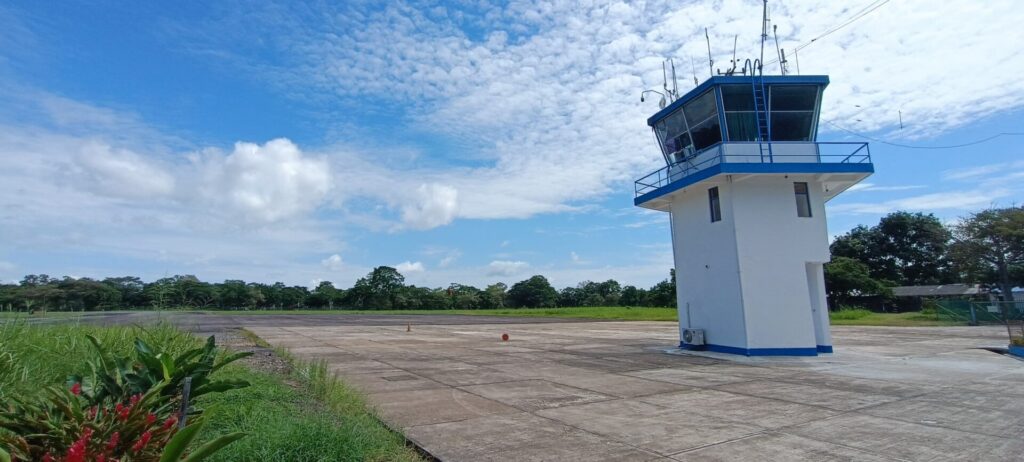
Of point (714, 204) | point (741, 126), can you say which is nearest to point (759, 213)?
point (714, 204)

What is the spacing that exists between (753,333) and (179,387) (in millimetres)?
13895

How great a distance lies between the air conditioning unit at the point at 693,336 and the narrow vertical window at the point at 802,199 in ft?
15.4

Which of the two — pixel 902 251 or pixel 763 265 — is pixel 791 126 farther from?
pixel 902 251

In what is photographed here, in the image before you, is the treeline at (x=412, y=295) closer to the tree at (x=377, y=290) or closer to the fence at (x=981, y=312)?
the tree at (x=377, y=290)

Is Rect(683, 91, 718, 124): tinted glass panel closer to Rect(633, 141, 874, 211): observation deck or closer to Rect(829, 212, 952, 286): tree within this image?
Rect(633, 141, 874, 211): observation deck

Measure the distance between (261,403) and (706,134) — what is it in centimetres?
1466

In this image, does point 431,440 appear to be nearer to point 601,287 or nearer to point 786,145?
point 786,145

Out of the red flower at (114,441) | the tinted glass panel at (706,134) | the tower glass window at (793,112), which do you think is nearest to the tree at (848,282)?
the tower glass window at (793,112)

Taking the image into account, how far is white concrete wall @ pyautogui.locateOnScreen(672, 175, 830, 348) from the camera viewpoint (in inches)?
570

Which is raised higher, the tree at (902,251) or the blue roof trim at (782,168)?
the tree at (902,251)

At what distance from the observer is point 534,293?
101 metres

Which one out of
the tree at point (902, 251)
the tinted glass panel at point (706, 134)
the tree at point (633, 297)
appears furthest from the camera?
the tree at point (633, 297)

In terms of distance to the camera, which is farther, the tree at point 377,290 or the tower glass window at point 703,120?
the tree at point 377,290

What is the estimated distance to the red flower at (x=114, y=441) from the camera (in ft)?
8.39
